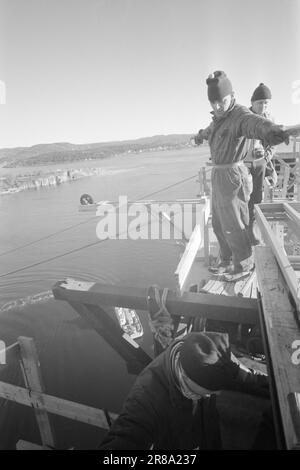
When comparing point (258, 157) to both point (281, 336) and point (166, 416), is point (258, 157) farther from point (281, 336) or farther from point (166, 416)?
point (166, 416)

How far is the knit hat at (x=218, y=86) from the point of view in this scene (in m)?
3.57

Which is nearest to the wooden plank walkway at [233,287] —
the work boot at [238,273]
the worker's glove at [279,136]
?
the work boot at [238,273]

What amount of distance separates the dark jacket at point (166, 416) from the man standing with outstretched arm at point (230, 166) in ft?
7.90

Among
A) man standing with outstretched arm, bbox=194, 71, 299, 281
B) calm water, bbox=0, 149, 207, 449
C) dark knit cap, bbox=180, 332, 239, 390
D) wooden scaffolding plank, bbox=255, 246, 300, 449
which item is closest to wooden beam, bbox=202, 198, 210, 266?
man standing with outstretched arm, bbox=194, 71, 299, 281

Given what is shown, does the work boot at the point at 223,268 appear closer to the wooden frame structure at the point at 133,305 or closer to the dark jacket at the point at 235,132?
the dark jacket at the point at 235,132

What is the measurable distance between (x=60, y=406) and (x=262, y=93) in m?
5.96

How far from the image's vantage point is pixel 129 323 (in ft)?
23.4

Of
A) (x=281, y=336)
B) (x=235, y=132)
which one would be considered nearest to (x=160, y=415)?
(x=281, y=336)

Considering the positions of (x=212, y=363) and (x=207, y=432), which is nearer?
(x=212, y=363)

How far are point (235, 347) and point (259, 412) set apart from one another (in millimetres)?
1020

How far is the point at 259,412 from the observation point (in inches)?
79.3

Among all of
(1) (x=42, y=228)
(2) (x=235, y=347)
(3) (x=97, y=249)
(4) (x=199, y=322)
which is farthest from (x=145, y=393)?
(1) (x=42, y=228)

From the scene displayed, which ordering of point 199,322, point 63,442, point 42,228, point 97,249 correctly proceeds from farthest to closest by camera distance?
1. point 42,228
2. point 97,249
3. point 63,442
4. point 199,322
